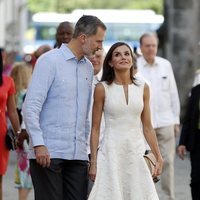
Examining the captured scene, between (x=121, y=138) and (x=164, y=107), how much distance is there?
3.76 m

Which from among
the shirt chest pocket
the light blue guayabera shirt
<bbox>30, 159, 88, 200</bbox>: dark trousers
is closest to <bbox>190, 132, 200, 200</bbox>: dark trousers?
the shirt chest pocket

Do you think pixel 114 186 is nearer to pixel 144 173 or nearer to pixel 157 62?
pixel 144 173

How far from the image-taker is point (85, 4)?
74.6m

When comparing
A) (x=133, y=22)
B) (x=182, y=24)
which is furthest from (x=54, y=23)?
(x=182, y=24)

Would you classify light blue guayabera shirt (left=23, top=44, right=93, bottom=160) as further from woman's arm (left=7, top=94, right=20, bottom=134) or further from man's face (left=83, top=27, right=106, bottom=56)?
woman's arm (left=7, top=94, right=20, bottom=134)

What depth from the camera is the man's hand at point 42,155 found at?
6930 mm

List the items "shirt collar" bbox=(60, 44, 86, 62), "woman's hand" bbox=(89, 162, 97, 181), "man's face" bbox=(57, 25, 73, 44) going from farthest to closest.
Result: 1. "man's face" bbox=(57, 25, 73, 44)
2. "woman's hand" bbox=(89, 162, 97, 181)
3. "shirt collar" bbox=(60, 44, 86, 62)

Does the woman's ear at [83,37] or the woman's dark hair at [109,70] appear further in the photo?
the woman's dark hair at [109,70]

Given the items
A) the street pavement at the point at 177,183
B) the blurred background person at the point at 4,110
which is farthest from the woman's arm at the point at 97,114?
the street pavement at the point at 177,183

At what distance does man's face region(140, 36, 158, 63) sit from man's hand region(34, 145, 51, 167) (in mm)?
4444

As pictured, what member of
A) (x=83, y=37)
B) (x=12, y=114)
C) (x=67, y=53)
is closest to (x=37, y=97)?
(x=67, y=53)

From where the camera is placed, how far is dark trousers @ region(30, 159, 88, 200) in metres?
7.12

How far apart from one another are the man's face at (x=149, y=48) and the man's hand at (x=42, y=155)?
14.6ft

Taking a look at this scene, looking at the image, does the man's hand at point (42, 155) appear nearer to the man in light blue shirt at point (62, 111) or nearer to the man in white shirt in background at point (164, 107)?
the man in light blue shirt at point (62, 111)
